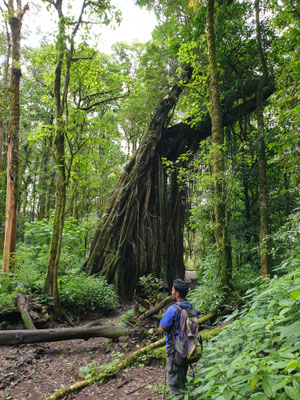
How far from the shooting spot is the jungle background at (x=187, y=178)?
162 inches

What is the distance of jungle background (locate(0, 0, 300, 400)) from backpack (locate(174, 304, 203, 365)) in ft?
0.50

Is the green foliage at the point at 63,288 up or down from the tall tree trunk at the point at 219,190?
down

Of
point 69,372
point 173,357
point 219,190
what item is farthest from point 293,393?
point 219,190

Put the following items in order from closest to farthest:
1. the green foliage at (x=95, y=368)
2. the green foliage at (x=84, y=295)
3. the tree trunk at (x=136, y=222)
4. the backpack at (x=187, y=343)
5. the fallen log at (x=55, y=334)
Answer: the backpack at (x=187, y=343) < the green foliage at (x=95, y=368) < the fallen log at (x=55, y=334) < the green foliage at (x=84, y=295) < the tree trunk at (x=136, y=222)

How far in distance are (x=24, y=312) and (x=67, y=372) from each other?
1.51 meters

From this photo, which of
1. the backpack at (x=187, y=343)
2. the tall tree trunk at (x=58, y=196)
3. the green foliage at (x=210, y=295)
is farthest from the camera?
the tall tree trunk at (x=58, y=196)

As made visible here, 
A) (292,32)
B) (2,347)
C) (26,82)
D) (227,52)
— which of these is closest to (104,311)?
(2,347)

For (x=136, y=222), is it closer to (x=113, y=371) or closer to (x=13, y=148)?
(x=13, y=148)

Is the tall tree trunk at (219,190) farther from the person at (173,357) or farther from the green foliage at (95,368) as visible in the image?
the person at (173,357)

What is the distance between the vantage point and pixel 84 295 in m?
5.77

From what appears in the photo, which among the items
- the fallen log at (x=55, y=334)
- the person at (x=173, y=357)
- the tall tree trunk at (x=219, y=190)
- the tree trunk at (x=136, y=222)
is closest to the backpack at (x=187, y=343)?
the person at (x=173, y=357)

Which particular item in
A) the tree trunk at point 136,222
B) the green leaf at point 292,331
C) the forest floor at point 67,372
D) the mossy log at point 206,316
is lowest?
the forest floor at point 67,372

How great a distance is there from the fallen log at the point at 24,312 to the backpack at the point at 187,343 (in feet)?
10.1

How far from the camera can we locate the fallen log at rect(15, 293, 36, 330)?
423 centimetres
